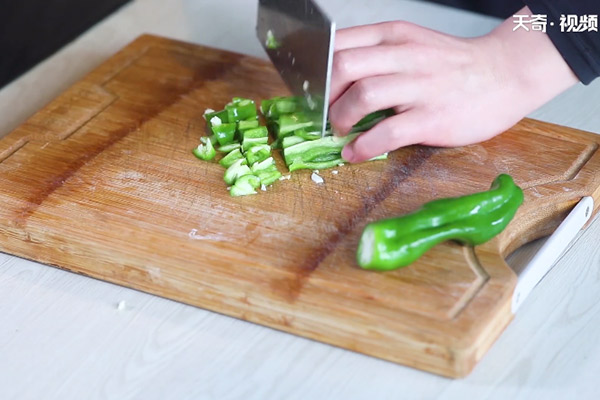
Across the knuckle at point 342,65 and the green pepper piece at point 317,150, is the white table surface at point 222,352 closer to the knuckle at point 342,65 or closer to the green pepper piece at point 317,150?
the green pepper piece at point 317,150

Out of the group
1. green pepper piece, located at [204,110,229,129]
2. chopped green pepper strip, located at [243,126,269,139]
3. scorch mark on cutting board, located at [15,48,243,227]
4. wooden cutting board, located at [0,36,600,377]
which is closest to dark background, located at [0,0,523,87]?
wooden cutting board, located at [0,36,600,377]

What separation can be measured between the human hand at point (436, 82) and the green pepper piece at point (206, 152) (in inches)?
9.7

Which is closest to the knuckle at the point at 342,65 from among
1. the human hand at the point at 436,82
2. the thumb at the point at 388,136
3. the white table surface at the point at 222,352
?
the human hand at the point at 436,82

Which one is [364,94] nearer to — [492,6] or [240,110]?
[240,110]

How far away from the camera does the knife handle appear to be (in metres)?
1.38

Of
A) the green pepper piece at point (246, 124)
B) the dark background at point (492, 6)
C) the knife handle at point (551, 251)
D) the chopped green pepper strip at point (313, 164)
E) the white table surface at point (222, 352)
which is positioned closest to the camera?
the white table surface at point (222, 352)

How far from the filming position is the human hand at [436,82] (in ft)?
5.32

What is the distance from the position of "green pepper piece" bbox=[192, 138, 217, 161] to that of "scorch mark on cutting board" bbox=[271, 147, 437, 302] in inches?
13.0

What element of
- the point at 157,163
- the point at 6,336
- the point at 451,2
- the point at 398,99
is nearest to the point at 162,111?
the point at 157,163

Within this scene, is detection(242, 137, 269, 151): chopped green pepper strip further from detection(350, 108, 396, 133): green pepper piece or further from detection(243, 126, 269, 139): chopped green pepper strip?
detection(350, 108, 396, 133): green pepper piece

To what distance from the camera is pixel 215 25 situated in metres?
2.41

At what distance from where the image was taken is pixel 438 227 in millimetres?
1407

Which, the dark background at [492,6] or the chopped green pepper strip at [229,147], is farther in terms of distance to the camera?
the dark background at [492,6]

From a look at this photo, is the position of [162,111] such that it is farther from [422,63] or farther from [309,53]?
[422,63]
